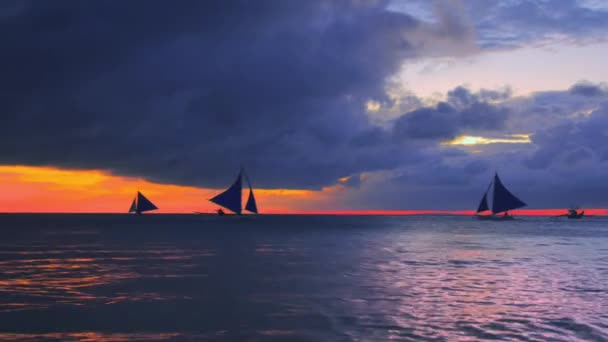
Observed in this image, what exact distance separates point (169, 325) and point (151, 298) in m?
5.92

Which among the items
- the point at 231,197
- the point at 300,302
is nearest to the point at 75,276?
the point at 300,302

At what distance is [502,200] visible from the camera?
468 feet

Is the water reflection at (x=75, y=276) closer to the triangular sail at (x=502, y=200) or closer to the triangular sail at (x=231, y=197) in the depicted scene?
the triangular sail at (x=231, y=197)

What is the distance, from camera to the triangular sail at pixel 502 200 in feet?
462

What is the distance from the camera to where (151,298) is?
79.1 ft

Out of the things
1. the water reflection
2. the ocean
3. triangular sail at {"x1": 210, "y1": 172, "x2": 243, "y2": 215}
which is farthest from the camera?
triangular sail at {"x1": 210, "y1": 172, "x2": 243, "y2": 215}

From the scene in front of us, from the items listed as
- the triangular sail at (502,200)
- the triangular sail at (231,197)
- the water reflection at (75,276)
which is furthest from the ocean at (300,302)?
the triangular sail at (502,200)

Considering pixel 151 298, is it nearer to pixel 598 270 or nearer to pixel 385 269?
pixel 385 269

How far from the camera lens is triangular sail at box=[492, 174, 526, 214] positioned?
14088 centimetres

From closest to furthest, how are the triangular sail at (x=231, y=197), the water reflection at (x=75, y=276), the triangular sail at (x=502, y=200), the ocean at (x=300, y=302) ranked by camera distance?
the ocean at (x=300, y=302) < the water reflection at (x=75, y=276) < the triangular sail at (x=231, y=197) < the triangular sail at (x=502, y=200)

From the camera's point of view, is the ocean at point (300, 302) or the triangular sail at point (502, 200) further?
the triangular sail at point (502, 200)

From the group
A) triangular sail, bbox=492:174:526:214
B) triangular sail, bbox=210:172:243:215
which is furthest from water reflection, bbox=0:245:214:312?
triangular sail, bbox=492:174:526:214

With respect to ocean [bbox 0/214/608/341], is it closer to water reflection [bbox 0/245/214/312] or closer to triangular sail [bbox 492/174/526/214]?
water reflection [bbox 0/245/214/312]

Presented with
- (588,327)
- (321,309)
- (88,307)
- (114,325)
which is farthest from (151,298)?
(588,327)
